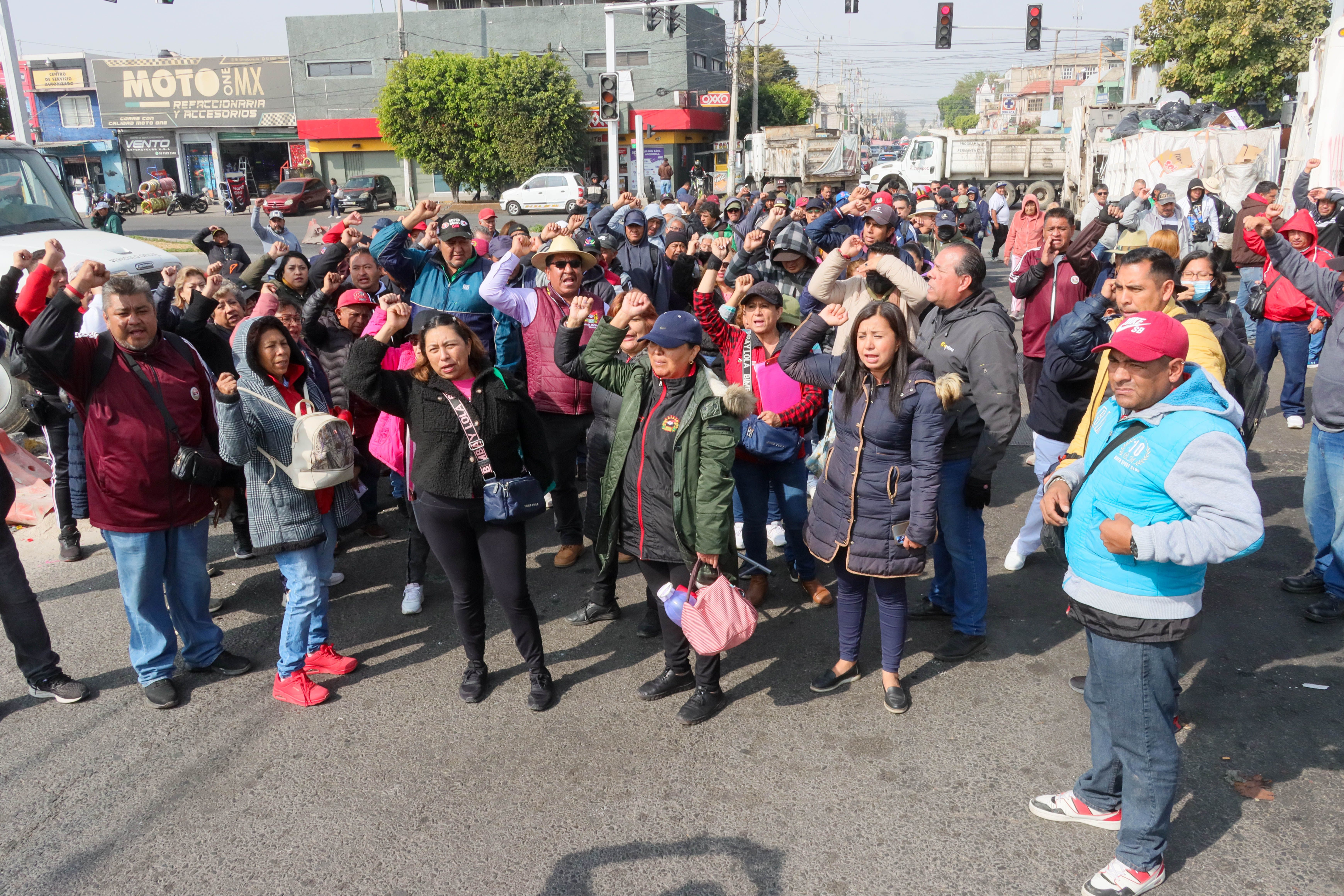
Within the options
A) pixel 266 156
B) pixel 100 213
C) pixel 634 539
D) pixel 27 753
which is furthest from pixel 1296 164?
pixel 266 156

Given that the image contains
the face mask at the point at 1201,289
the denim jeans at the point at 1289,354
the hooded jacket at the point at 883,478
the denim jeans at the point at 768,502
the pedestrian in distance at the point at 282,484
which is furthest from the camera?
the denim jeans at the point at 1289,354

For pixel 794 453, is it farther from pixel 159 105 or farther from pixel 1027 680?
pixel 159 105

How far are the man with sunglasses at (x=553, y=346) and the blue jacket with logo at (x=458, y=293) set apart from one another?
18cm

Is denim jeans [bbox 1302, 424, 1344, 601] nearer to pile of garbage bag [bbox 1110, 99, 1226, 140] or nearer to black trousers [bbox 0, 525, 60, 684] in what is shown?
black trousers [bbox 0, 525, 60, 684]

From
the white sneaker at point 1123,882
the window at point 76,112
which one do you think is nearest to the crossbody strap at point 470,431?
the white sneaker at point 1123,882

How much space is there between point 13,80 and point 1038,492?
1734 cm

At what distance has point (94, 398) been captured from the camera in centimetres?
408

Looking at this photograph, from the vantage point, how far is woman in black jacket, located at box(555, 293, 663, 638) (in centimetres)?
437

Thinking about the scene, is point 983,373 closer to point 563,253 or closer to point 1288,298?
point 563,253

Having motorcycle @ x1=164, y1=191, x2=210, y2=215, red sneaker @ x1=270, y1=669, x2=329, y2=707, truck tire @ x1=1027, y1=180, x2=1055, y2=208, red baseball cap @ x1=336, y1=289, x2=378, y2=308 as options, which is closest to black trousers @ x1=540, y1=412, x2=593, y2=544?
red baseball cap @ x1=336, y1=289, x2=378, y2=308

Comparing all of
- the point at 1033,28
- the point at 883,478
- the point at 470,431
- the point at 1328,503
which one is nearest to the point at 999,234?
the point at 1033,28

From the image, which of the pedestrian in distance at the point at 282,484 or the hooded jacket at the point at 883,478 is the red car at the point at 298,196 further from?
the hooded jacket at the point at 883,478

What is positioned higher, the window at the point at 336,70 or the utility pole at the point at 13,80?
the window at the point at 336,70

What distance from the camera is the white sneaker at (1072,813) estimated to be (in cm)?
334
